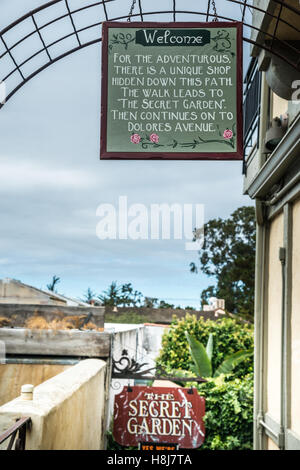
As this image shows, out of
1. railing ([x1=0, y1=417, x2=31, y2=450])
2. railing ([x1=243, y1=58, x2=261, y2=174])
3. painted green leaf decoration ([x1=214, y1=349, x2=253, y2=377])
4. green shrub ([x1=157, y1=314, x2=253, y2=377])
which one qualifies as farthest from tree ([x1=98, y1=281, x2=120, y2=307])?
railing ([x1=0, y1=417, x2=31, y2=450])

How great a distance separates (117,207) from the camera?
6852 mm

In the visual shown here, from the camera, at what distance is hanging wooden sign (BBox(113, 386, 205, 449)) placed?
23.1 ft

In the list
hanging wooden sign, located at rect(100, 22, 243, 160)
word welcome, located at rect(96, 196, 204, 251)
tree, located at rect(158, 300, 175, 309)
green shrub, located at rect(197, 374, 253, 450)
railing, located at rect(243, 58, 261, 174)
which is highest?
railing, located at rect(243, 58, 261, 174)

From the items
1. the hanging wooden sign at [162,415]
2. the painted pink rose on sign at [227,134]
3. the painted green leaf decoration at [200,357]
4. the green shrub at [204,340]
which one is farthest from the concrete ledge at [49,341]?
the green shrub at [204,340]

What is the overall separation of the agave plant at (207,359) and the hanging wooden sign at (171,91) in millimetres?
6835

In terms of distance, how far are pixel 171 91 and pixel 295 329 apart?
2.54 metres

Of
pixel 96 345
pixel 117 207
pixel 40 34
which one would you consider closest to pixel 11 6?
pixel 40 34

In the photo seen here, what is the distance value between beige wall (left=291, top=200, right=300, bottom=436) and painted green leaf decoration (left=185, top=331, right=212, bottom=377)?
5.19 m

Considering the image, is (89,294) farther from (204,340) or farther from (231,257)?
(204,340)

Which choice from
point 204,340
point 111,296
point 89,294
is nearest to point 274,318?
point 204,340

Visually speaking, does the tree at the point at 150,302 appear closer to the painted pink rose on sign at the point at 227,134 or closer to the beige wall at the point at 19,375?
the beige wall at the point at 19,375

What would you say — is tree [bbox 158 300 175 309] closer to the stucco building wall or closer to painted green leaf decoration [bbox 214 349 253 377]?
painted green leaf decoration [bbox 214 349 253 377]

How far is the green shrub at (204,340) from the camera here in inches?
432
